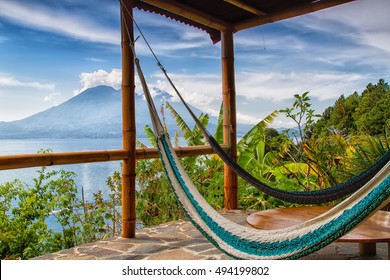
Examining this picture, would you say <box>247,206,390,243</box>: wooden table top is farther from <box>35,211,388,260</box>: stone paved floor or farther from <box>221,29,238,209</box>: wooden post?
<box>221,29,238,209</box>: wooden post

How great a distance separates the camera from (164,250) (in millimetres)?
2686

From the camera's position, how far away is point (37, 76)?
59.3ft

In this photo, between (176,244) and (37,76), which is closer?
(176,244)

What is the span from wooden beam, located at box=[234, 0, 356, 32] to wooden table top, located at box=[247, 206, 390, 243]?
1807 millimetres

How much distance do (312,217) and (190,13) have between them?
6.87 ft

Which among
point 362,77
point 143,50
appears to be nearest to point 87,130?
point 143,50

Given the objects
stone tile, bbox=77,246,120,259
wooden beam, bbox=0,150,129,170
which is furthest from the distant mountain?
stone tile, bbox=77,246,120,259

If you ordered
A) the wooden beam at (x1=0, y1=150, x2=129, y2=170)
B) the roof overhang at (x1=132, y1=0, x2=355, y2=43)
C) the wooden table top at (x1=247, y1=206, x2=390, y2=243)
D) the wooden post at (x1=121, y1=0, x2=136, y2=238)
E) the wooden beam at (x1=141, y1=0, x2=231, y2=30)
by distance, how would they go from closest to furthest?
1. the wooden table top at (x1=247, y1=206, x2=390, y2=243)
2. the wooden beam at (x1=0, y1=150, x2=129, y2=170)
3. the wooden post at (x1=121, y1=0, x2=136, y2=238)
4. the wooden beam at (x1=141, y1=0, x2=231, y2=30)
5. the roof overhang at (x1=132, y1=0, x2=355, y2=43)

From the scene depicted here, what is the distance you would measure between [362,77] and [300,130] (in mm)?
9896

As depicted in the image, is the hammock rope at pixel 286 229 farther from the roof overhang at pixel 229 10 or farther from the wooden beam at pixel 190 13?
the roof overhang at pixel 229 10

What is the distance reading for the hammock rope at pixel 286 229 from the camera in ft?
4.46

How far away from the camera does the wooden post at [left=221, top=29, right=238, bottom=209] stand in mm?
3992

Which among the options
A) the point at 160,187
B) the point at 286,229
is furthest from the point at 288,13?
the point at 286,229
